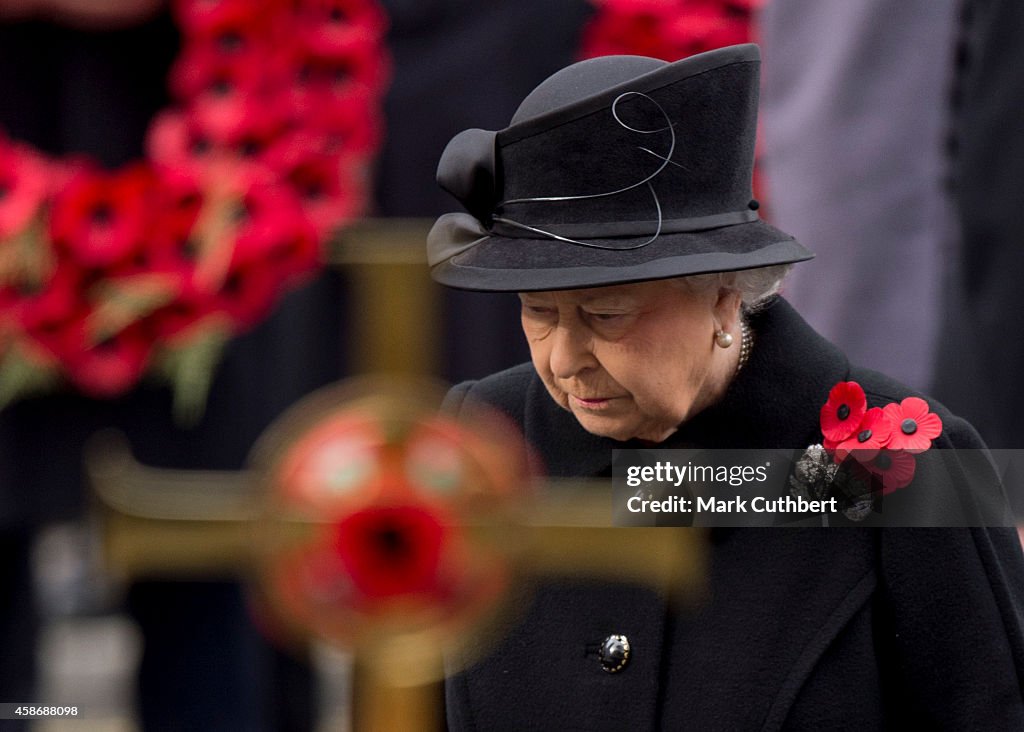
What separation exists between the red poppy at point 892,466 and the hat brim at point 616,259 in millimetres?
163

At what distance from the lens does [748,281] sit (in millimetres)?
1139

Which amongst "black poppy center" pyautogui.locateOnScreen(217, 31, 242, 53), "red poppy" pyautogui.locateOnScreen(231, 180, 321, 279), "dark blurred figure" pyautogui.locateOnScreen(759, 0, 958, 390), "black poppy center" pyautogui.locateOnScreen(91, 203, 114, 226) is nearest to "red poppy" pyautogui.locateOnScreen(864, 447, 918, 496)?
"dark blurred figure" pyautogui.locateOnScreen(759, 0, 958, 390)

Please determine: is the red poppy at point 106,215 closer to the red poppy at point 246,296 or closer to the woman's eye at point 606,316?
the red poppy at point 246,296

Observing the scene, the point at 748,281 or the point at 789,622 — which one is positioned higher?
the point at 748,281

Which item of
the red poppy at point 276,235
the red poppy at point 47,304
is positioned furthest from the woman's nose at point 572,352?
the red poppy at point 47,304

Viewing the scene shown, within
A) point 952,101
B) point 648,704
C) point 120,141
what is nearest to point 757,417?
point 648,704

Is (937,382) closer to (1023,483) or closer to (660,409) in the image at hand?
(1023,483)

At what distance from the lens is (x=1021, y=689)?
1.18 meters

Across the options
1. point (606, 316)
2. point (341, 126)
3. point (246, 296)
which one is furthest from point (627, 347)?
point (246, 296)

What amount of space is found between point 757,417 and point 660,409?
10 cm

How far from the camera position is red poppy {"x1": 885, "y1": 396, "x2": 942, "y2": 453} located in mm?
1128

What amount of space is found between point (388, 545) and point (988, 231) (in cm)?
107

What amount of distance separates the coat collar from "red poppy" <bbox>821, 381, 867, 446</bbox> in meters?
0.03

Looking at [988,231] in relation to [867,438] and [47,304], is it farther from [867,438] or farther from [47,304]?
[47,304]
